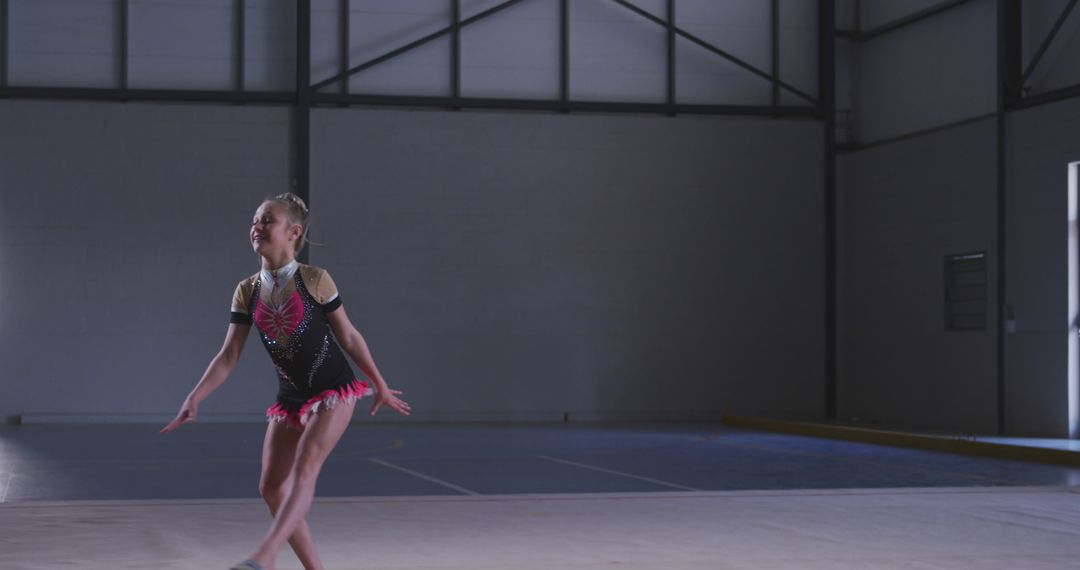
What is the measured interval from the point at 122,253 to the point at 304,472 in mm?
15592

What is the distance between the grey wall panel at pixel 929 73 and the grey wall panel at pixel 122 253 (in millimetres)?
9538

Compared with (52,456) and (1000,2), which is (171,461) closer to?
(52,456)

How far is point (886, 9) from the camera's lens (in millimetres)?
21375

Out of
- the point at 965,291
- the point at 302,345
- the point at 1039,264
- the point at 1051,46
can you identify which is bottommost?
the point at 302,345

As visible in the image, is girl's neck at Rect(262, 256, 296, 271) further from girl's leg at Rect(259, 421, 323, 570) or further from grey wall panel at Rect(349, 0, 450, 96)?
grey wall panel at Rect(349, 0, 450, 96)

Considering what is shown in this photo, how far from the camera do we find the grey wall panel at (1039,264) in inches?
650

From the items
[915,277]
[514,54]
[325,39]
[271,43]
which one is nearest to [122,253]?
[271,43]

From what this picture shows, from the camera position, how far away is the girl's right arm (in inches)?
216

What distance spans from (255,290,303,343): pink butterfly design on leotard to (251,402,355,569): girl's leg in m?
0.36

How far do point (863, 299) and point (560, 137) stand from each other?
17.6 ft

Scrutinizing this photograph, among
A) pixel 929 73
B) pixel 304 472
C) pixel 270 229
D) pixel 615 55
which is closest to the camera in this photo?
pixel 304 472

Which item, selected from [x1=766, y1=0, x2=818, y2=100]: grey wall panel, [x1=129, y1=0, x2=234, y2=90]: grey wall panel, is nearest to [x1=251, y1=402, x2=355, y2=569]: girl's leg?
[x1=129, y1=0, x2=234, y2=90]: grey wall panel

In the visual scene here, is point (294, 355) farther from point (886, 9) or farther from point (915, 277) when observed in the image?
point (886, 9)

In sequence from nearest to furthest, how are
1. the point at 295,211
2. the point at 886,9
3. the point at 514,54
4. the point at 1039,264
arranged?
1. the point at 295,211
2. the point at 1039,264
3. the point at 514,54
4. the point at 886,9
